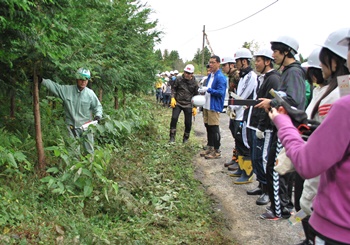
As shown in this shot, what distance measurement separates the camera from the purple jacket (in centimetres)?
150

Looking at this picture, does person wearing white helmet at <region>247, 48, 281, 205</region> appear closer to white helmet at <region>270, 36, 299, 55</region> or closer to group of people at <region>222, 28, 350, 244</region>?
group of people at <region>222, 28, 350, 244</region>

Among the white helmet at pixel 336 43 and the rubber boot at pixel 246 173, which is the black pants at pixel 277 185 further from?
the white helmet at pixel 336 43

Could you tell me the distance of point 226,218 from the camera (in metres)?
4.48

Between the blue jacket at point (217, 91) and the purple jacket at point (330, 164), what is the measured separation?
5.46 metres

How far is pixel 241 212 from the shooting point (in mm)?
4676

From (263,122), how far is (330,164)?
2777mm

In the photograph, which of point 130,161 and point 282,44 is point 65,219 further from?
point 282,44

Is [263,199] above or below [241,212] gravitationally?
above

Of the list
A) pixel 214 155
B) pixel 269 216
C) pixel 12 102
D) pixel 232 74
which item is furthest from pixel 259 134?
pixel 12 102

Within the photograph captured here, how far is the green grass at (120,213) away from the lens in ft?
10.8

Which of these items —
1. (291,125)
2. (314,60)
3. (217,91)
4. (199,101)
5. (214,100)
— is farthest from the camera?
(199,101)

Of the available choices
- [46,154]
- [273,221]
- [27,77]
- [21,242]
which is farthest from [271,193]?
[27,77]

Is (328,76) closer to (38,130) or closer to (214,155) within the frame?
(38,130)

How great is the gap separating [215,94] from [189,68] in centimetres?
145
